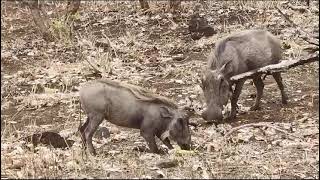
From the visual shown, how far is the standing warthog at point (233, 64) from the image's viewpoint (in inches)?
290

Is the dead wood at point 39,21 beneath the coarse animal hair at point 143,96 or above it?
beneath

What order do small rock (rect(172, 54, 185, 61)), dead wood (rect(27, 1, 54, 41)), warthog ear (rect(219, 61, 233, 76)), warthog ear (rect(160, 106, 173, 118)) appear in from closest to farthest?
warthog ear (rect(160, 106, 173, 118)) < warthog ear (rect(219, 61, 233, 76)) < small rock (rect(172, 54, 185, 61)) < dead wood (rect(27, 1, 54, 41))

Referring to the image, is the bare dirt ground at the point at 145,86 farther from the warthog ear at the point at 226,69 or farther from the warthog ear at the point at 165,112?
the warthog ear at the point at 226,69

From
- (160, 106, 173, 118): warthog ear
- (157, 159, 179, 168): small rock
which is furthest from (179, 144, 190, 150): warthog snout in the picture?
(157, 159, 179, 168): small rock

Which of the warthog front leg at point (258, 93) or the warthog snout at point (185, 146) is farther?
the warthog front leg at point (258, 93)

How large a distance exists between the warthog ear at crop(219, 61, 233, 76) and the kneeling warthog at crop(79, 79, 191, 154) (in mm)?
1349

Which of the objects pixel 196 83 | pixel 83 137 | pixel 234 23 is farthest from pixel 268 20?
pixel 83 137

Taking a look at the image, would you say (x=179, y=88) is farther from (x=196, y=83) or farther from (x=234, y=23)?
(x=234, y=23)

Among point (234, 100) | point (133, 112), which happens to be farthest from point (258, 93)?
point (133, 112)

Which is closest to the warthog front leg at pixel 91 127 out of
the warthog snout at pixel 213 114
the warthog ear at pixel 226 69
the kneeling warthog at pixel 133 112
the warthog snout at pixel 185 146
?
the kneeling warthog at pixel 133 112

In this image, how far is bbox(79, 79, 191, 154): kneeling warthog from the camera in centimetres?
625

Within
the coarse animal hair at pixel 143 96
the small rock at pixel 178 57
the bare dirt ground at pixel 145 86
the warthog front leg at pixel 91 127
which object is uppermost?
the coarse animal hair at pixel 143 96

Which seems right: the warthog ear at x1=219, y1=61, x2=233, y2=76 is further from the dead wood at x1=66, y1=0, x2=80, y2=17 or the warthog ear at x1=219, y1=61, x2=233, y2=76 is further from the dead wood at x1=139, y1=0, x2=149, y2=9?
the dead wood at x1=66, y1=0, x2=80, y2=17

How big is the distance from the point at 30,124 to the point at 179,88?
2.38 metres
